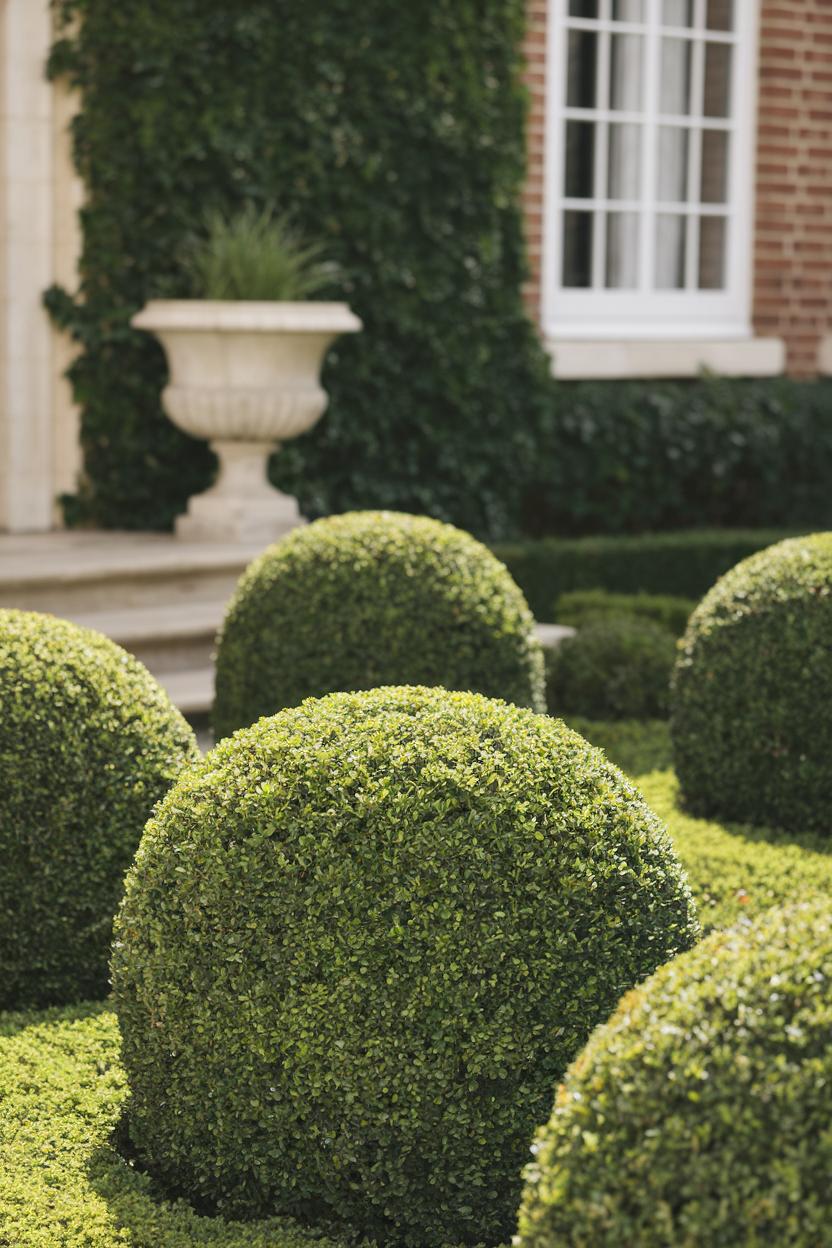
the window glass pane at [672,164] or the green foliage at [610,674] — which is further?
the window glass pane at [672,164]

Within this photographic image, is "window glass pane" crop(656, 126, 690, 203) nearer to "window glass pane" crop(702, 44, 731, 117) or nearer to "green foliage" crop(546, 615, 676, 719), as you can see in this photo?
"window glass pane" crop(702, 44, 731, 117)

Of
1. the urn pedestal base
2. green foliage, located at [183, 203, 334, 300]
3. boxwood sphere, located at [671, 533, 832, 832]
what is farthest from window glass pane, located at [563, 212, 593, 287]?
boxwood sphere, located at [671, 533, 832, 832]

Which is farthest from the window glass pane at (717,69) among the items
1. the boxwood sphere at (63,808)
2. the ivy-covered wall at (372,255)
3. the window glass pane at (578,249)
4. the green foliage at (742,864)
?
the boxwood sphere at (63,808)

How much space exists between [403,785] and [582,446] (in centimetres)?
792

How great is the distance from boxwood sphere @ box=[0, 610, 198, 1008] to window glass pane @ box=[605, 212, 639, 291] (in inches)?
306

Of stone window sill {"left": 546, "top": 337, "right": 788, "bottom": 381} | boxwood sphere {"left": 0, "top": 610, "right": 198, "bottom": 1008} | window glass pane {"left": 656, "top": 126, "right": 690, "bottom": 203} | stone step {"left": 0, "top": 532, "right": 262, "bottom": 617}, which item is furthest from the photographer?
window glass pane {"left": 656, "top": 126, "right": 690, "bottom": 203}

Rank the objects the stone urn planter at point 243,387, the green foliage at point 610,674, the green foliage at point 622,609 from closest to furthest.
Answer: the green foliage at point 610,674
the stone urn planter at point 243,387
the green foliage at point 622,609

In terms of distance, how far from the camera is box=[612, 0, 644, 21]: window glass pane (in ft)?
37.7

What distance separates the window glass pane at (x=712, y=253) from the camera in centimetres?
1217

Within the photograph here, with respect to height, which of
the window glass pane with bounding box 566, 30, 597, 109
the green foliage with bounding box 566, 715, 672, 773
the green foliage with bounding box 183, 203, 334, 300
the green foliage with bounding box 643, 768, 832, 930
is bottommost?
the green foliage with bounding box 566, 715, 672, 773

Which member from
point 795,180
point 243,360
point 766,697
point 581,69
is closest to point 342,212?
point 243,360

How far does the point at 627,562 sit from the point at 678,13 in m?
3.70

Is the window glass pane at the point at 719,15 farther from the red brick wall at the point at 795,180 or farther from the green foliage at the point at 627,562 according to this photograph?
the green foliage at the point at 627,562

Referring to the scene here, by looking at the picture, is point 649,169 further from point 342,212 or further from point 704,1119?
point 704,1119
